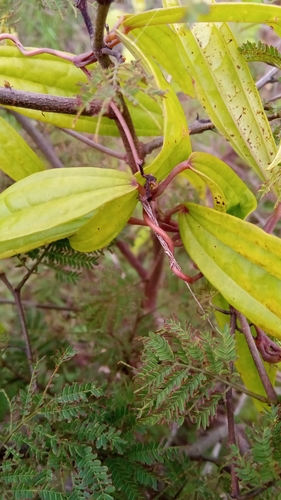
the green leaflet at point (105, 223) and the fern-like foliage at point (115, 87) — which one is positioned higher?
the fern-like foliage at point (115, 87)

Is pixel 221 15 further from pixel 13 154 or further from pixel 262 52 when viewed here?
pixel 13 154

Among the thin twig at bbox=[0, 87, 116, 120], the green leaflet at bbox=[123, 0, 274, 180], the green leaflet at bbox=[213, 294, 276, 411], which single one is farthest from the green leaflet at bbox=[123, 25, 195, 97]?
the green leaflet at bbox=[213, 294, 276, 411]

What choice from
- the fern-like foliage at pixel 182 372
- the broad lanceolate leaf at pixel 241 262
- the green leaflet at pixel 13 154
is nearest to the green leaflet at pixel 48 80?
the green leaflet at pixel 13 154

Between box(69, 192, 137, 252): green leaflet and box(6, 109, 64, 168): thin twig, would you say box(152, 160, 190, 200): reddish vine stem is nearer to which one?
box(69, 192, 137, 252): green leaflet

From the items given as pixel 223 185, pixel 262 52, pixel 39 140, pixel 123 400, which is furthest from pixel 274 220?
pixel 39 140

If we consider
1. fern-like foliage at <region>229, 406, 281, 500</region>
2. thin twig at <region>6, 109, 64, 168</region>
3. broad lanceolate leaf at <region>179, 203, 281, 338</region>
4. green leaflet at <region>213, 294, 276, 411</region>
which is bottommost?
fern-like foliage at <region>229, 406, 281, 500</region>

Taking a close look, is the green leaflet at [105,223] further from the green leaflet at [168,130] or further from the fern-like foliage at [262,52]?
the fern-like foliage at [262,52]

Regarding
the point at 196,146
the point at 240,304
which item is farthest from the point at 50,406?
the point at 196,146
